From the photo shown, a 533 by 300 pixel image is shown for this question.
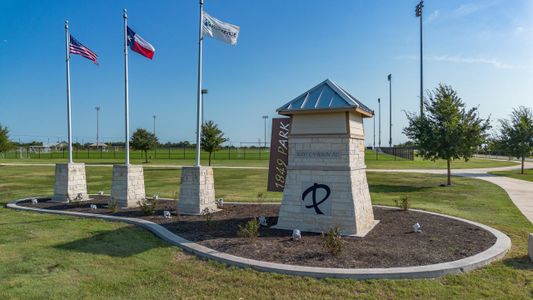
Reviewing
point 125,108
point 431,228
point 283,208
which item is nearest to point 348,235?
point 283,208

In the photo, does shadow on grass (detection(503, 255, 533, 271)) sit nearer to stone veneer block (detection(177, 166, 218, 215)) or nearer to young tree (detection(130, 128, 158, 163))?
stone veneer block (detection(177, 166, 218, 215))

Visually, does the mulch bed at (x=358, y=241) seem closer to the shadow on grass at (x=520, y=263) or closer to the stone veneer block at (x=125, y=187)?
the shadow on grass at (x=520, y=263)

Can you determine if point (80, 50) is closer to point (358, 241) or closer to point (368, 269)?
point (358, 241)

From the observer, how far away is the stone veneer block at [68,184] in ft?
37.8

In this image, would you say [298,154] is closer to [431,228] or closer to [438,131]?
[431,228]

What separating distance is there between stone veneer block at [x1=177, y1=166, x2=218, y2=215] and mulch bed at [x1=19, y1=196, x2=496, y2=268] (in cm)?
42

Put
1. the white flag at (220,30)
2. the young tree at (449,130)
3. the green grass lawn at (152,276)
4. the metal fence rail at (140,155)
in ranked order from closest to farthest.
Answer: the green grass lawn at (152,276), the white flag at (220,30), the young tree at (449,130), the metal fence rail at (140,155)

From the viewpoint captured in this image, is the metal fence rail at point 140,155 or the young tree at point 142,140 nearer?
the young tree at point 142,140

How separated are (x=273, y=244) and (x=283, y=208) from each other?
1492mm

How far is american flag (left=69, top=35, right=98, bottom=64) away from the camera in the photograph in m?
11.6

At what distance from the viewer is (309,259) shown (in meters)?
5.67

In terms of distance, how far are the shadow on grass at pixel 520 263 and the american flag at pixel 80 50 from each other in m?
11.8

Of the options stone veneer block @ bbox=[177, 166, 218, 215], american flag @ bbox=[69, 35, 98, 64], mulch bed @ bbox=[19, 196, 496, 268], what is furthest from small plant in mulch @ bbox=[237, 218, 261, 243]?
american flag @ bbox=[69, 35, 98, 64]

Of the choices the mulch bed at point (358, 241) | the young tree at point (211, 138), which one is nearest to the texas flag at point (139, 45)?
the mulch bed at point (358, 241)
